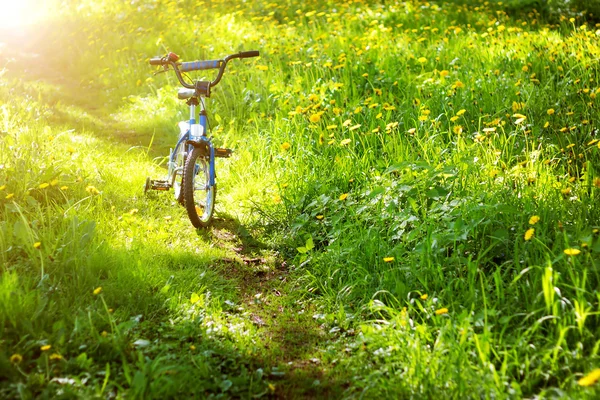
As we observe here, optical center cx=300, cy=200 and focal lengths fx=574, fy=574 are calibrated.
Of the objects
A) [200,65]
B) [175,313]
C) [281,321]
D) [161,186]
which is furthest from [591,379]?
[161,186]

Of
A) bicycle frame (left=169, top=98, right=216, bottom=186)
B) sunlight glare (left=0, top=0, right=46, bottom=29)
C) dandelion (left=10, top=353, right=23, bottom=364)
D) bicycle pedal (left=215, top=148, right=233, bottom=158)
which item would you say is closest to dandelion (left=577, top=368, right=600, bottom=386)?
dandelion (left=10, top=353, right=23, bottom=364)

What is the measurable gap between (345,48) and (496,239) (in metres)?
3.90

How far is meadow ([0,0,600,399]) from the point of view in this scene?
94.9 inches

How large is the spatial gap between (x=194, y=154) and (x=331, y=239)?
114 centimetres

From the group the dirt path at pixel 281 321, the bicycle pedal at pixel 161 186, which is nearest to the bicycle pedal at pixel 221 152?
the bicycle pedal at pixel 161 186

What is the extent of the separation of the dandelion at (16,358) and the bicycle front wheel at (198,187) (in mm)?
1760

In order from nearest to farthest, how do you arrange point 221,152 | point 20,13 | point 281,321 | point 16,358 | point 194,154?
point 16,358, point 281,321, point 194,154, point 221,152, point 20,13

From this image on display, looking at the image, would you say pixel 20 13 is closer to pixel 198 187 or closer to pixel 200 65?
pixel 200 65

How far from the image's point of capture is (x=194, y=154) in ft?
13.2

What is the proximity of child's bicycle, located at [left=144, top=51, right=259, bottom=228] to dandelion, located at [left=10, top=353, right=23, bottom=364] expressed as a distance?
5.78ft

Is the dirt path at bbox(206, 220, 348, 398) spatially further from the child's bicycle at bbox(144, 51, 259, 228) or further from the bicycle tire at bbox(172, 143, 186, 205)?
the bicycle tire at bbox(172, 143, 186, 205)

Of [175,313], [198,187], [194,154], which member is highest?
[194,154]

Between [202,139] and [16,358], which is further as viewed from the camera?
[202,139]

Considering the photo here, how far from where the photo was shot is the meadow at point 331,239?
2410 mm
